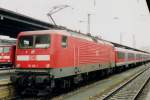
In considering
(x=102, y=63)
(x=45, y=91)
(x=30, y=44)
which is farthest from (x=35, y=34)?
(x=102, y=63)

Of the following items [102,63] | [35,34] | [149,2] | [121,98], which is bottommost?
[121,98]

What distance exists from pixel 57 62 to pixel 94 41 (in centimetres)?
748

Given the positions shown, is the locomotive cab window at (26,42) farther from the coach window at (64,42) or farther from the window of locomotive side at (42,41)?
the coach window at (64,42)

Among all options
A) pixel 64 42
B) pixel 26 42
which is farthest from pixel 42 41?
pixel 64 42

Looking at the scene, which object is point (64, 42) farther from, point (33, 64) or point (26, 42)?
point (33, 64)

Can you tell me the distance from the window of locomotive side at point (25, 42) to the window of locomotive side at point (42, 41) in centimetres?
32

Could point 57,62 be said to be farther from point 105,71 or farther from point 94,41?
point 105,71

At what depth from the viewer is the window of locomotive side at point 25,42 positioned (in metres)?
14.3

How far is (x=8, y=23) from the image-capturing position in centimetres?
2480

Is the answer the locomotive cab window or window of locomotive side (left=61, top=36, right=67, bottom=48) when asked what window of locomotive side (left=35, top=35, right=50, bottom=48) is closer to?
the locomotive cab window

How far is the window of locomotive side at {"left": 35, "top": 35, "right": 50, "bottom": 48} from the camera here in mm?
13913

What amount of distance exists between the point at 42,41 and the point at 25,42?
0.93 metres

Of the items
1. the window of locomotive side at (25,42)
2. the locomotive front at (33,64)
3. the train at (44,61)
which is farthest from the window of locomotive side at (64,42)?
the window of locomotive side at (25,42)

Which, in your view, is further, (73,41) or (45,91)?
(73,41)
